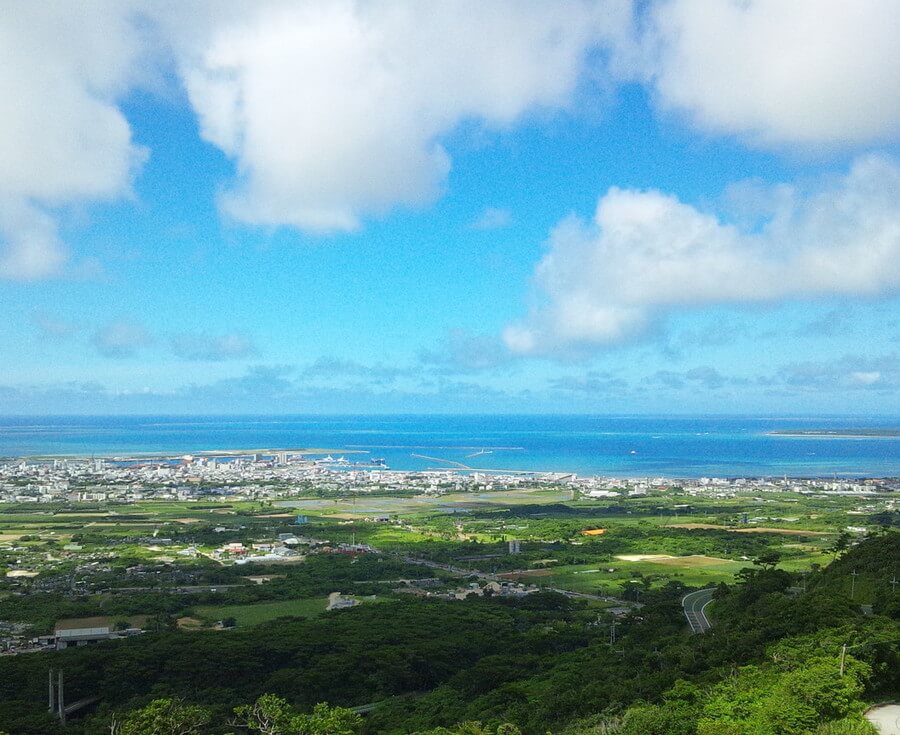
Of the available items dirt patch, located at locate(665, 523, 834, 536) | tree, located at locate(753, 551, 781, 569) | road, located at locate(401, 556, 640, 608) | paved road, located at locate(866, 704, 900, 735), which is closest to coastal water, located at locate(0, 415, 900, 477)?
dirt patch, located at locate(665, 523, 834, 536)

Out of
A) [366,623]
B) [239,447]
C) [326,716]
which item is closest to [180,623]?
[366,623]

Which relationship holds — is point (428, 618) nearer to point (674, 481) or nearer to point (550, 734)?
point (550, 734)

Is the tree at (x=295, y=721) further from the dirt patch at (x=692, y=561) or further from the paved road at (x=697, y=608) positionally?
the dirt patch at (x=692, y=561)

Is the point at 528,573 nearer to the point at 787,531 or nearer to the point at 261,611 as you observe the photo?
the point at 261,611

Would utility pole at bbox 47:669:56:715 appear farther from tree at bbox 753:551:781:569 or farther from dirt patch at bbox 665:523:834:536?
dirt patch at bbox 665:523:834:536

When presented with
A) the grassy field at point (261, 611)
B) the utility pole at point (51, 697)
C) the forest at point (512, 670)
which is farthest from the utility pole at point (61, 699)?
the grassy field at point (261, 611)
